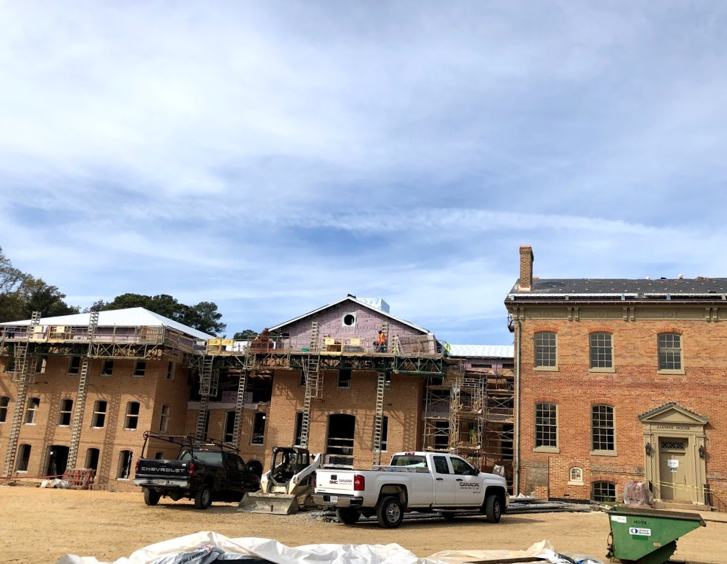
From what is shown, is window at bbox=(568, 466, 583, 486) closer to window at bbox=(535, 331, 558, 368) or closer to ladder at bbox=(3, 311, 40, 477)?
window at bbox=(535, 331, 558, 368)

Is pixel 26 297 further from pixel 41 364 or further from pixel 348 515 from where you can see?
pixel 348 515

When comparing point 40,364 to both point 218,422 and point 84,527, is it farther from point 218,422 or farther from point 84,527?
point 84,527

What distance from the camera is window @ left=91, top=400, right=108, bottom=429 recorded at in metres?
36.1

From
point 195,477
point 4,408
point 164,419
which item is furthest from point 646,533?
point 4,408

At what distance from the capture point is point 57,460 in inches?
1439

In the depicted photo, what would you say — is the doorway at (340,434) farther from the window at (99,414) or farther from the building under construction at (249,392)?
the window at (99,414)

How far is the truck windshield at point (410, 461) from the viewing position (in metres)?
17.1

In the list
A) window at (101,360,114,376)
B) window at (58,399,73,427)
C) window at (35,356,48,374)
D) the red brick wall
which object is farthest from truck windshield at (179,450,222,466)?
window at (35,356,48,374)

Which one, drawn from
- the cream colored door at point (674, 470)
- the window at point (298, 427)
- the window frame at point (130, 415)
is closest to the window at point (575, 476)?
the cream colored door at point (674, 470)

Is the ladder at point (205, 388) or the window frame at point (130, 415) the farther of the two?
the ladder at point (205, 388)

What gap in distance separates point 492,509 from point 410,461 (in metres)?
2.60

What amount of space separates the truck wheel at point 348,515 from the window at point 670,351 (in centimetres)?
1789

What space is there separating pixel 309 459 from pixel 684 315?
17346 mm

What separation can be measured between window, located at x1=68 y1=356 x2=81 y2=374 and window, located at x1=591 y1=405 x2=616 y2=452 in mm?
26737
